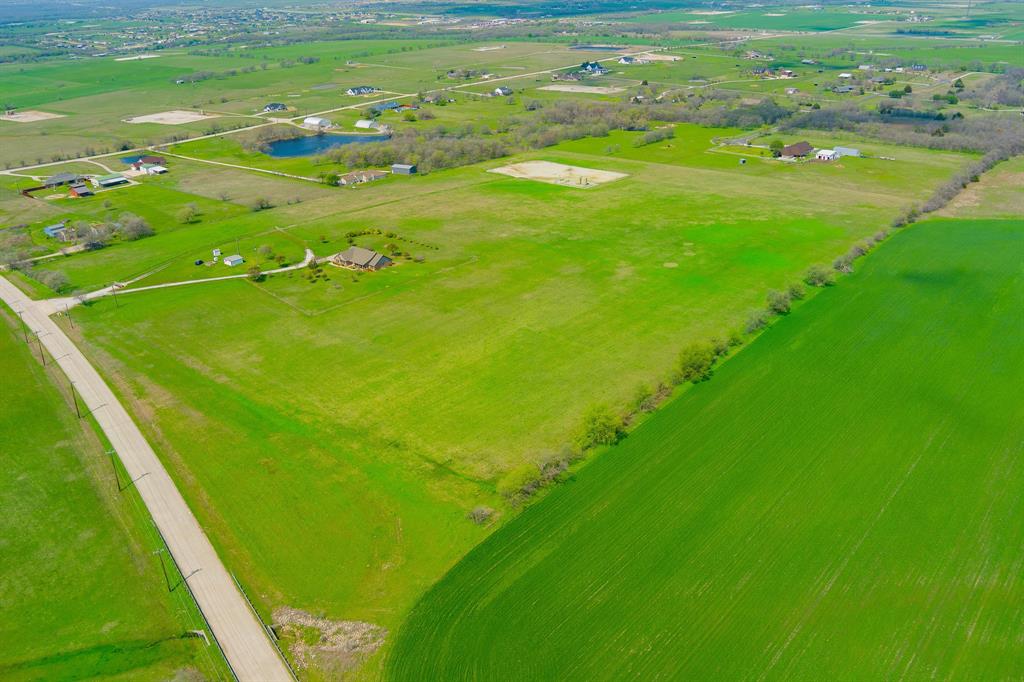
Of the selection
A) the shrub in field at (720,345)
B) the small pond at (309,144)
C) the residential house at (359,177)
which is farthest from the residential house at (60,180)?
the shrub in field at (720,345)

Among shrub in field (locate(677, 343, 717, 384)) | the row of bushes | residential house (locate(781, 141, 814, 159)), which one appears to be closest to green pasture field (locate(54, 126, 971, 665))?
the row of bushes

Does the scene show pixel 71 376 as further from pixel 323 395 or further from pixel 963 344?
pixel 963 344

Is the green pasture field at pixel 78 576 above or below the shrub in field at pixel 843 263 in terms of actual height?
below

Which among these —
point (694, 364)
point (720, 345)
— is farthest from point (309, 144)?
point (694, 364)

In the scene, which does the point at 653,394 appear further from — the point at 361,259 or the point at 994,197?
the point at 994,197

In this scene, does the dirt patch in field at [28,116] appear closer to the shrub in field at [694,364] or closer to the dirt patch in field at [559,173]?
the dirt patch in field at [559,173]

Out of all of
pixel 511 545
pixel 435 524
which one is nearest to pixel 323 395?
pixel 435 524
